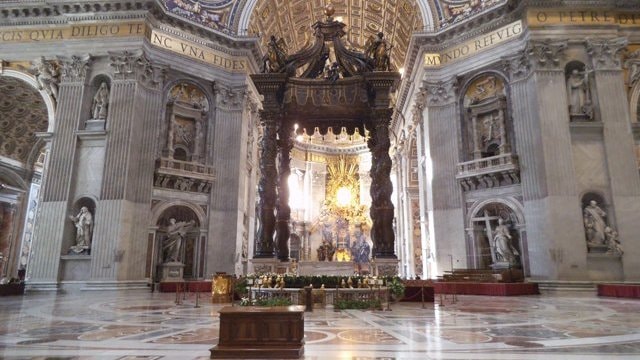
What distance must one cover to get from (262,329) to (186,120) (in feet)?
47.0

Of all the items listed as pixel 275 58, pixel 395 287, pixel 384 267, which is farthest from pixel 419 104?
pixel 395 287

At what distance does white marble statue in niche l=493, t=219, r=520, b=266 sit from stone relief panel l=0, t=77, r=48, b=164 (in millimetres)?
18085

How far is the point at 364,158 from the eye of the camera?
108 ft

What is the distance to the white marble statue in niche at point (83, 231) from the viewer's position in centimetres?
1316

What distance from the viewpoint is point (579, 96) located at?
13.9 meters

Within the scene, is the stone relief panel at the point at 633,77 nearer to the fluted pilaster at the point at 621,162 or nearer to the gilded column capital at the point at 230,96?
the fluted pilaster at the point at 621,162

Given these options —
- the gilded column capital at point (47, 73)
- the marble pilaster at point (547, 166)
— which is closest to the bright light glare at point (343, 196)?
the marble pilaster at point (547, 166)

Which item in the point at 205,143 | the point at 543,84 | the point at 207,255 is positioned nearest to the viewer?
the point at 543,84

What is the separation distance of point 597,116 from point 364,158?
20.3 m

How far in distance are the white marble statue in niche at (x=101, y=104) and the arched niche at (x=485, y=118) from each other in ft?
44.9

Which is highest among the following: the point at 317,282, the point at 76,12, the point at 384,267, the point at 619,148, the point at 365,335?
the point at 76,12

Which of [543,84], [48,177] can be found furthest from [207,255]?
[543,84]

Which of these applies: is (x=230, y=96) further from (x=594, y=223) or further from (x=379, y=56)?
A: (x=594, y=223)

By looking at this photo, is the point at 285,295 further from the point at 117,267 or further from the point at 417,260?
the point at 417,260
